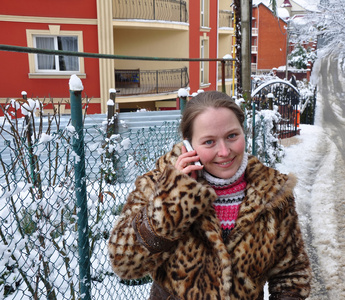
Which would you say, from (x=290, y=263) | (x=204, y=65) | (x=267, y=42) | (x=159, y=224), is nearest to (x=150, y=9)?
(x=204, y=65)

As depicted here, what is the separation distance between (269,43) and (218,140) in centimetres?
4496

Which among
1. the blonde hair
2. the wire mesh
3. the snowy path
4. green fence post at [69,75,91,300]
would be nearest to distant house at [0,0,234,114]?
the snowy path

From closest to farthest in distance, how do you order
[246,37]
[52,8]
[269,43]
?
[246,37], [52,8], [269,43]

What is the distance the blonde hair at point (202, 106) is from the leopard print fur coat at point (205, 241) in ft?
0.38

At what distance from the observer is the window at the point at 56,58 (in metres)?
13.4

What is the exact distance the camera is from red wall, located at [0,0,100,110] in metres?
12.7

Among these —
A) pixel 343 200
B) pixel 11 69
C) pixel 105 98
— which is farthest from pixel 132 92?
pixel 343 200

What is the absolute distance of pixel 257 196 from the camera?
180cm

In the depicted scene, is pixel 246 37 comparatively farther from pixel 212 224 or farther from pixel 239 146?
pixel 212 224

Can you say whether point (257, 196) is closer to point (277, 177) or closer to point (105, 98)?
point (277, 177)

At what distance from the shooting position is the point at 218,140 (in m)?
1.75

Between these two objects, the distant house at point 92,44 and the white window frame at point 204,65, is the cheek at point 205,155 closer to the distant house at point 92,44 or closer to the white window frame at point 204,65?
the distant house at point 92,44

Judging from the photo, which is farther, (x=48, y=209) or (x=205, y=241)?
(x=48, y=209)

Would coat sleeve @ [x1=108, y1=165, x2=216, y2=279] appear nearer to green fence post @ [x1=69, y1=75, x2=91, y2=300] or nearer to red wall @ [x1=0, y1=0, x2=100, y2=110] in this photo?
green fence post @ [x1=69, y1=75, x2=91, y2=300]
